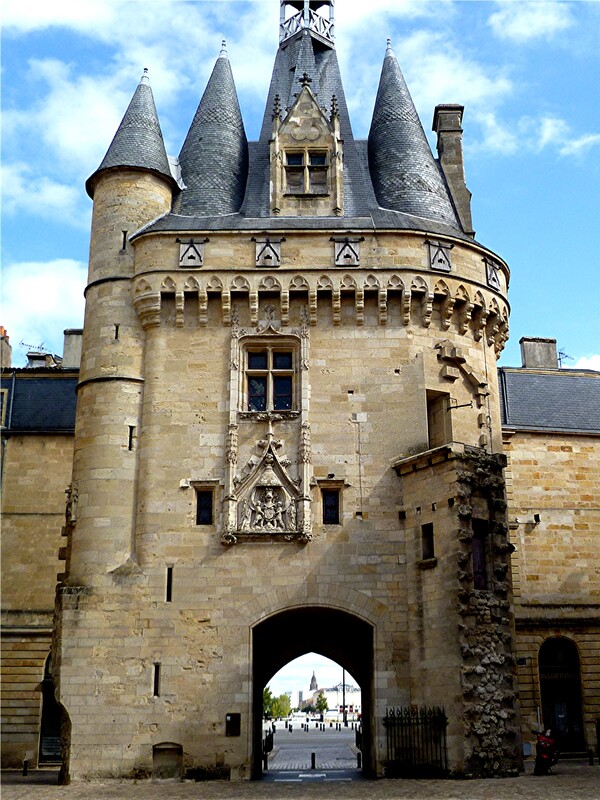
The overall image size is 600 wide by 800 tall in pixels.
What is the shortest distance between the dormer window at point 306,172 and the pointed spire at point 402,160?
5.19 ft

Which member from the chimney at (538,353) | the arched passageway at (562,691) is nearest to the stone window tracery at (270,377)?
the arched passageway at (562,691)

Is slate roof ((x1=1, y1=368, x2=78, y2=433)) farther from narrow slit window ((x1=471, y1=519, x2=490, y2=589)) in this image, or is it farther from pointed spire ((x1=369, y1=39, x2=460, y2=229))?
narrow slit window ((x1=471, y1=519, x2=490, y2=589))

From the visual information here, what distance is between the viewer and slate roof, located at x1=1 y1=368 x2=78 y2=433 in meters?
29.4

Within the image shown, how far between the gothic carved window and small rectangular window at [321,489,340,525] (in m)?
2.13

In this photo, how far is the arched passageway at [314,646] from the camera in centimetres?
2159

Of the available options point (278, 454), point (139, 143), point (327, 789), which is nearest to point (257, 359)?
point (278, 454)

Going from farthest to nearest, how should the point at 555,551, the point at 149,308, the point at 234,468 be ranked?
the point at 555,551
the point at 149,308
the point at 234,468

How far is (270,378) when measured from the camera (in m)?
22.6

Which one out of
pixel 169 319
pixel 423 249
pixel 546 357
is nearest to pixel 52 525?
pixel 169 319

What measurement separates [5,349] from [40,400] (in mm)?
3833

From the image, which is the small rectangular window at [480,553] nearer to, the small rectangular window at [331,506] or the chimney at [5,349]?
the small rectangular window at [331,506]

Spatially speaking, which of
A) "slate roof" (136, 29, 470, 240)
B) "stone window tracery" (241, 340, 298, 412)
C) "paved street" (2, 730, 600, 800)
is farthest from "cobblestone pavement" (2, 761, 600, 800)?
"slate roof" (136, 29, 470, 240)

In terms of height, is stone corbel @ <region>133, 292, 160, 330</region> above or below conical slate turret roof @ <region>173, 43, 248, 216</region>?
below

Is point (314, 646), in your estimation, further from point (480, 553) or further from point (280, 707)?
point (280, 707)
